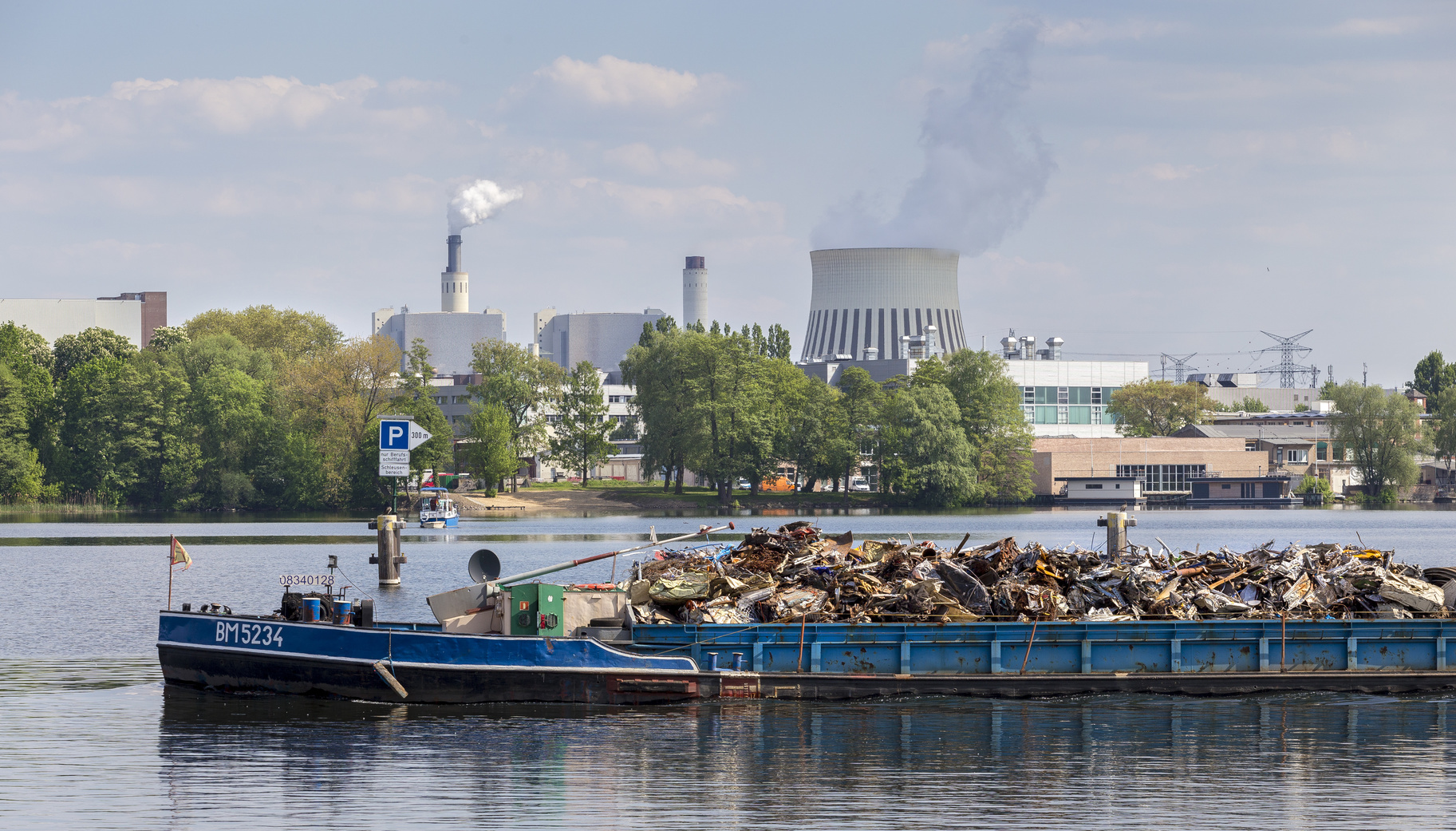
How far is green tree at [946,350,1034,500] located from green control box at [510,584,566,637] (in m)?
110

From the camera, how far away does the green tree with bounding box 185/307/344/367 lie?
5984 inches

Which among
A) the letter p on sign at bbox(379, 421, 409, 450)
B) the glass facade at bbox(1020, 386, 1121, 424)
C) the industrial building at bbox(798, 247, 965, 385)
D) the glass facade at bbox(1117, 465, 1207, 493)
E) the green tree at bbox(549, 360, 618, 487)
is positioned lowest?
the glass facade at bbox(1117, 465, 1207, 493)

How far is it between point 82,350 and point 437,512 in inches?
2277

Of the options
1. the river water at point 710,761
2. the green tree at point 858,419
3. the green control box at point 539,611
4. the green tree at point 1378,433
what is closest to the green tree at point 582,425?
the green tree at point 858,419

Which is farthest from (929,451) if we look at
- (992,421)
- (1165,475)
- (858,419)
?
(1165,475)

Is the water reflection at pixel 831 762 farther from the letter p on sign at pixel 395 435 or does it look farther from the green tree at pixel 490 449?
the green tree at pixel 490 449

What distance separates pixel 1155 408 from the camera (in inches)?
7131

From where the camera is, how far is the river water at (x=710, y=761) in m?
20.2

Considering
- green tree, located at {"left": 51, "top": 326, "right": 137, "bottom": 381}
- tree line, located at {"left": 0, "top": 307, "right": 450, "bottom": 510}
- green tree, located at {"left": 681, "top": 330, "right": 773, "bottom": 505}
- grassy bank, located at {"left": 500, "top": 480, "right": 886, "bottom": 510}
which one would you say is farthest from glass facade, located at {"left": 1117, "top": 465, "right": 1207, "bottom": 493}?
green tree, located at {"left": 51, "top": 326, "right": 137, "bottom": 381}

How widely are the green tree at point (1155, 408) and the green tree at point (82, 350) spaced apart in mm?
108568

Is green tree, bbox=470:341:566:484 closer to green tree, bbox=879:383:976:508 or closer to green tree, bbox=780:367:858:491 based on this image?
green tree, bbox=780:367:858:491

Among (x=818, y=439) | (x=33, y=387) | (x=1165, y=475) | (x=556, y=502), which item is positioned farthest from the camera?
(x=1165, y=475)

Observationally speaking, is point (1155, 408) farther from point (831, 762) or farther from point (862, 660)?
point (831, 762)

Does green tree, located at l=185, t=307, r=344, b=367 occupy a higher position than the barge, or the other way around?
green tree, located at l=185, t=307, r=344, b=367
